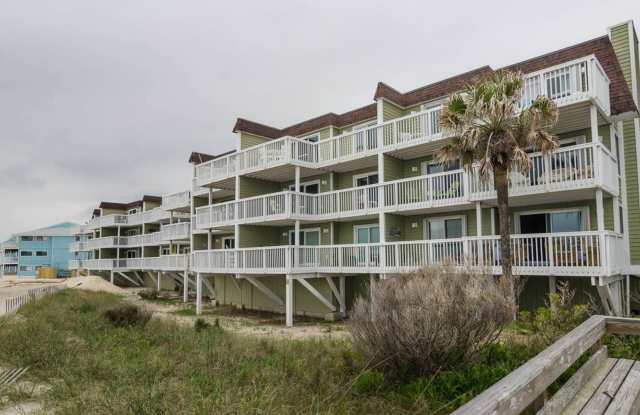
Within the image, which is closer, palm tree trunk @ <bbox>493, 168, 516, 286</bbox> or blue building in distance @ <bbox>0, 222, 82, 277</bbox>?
palm tree trunk @ <bbox>493, 168, 516, 286</bbox>

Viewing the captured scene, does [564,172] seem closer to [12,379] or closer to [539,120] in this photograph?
[539,120]

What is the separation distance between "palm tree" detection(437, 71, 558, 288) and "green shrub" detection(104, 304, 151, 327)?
37.9 feet

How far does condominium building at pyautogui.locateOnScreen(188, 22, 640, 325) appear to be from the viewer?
12469 mm

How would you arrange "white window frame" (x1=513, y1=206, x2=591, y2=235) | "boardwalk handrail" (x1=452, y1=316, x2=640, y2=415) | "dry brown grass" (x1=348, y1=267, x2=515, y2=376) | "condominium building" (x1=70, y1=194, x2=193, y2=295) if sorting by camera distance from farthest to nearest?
"condominium building" (x1=70, y1=194, x2=193, y2=295), "white window frame" (x1=513, y1=206, x2=591, y2=235), "dry brown grass" (x1=348, y1=267, x2=515, y2=376), "boardwalk handrail" (x1=452, y1=316, x2=640, y2=415)

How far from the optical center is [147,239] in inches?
1577

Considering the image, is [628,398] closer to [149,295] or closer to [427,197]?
[427,197]

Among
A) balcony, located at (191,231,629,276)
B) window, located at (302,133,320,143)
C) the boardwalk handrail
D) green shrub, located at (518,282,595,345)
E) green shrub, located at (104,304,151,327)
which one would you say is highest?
window, located at (302,133,320,143)

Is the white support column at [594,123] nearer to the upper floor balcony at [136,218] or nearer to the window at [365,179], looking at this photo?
the window at [365,179]

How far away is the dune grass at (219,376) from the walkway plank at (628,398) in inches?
58.6

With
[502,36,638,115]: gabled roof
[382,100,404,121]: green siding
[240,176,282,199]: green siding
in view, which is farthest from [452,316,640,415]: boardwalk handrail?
[240,176,282,199]: green siding

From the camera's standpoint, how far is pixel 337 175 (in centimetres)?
2145

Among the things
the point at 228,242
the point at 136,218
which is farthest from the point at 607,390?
the point at 136,218

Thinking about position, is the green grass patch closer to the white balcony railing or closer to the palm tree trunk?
the palm tree trunk

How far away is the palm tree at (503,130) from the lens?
1155 cm
